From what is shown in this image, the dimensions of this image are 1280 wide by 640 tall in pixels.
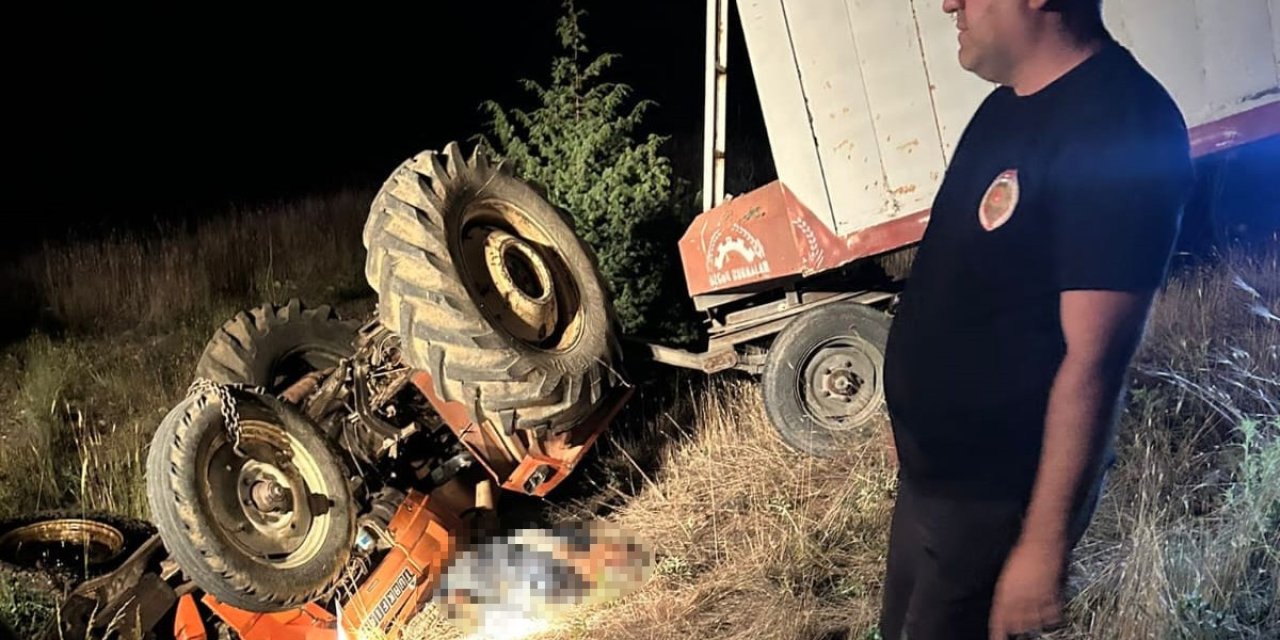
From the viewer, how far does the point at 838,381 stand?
4.82 m

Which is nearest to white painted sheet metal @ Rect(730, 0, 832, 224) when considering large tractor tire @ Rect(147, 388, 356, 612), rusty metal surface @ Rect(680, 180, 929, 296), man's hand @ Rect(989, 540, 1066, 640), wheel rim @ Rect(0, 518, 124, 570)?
rusty metal surface @ Rect(680, 180, 929, 296)

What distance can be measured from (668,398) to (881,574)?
200 centimetres

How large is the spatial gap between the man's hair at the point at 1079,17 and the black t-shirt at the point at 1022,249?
0.12 ft

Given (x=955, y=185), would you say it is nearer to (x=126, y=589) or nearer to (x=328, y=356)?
(x=126, y=589)

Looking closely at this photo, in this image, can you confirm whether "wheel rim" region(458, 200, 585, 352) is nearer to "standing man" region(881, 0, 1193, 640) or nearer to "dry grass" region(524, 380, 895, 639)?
"dry grass" region(524, 380, 895, 639)

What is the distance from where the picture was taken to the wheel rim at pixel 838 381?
4.81 m

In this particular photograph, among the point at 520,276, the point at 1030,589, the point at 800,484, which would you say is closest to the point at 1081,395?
the point at 1030,589

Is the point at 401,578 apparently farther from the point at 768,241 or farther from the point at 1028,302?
the point at 1028,302

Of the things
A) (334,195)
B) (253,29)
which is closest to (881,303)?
(334,195)

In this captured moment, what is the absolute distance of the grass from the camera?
3129 millimetres

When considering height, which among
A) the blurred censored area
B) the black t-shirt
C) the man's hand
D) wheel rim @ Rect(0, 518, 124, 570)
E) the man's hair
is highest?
the man's hair

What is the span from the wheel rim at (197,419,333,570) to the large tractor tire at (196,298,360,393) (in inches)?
47.6

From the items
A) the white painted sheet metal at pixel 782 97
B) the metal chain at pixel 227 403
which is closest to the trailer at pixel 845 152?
the white painted sheet metal at pixel 782 97

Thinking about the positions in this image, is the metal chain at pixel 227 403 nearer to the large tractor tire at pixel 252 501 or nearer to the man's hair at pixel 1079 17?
the large tractor tire at pixel 252 501
